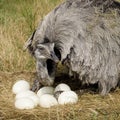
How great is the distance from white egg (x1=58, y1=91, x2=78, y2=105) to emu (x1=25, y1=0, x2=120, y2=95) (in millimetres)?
162

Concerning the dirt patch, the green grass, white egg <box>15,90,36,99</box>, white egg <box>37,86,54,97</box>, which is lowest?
the dirt patch

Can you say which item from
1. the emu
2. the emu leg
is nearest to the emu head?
the emu

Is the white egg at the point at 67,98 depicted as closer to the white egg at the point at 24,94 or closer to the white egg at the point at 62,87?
the white egg at the point at 62,87

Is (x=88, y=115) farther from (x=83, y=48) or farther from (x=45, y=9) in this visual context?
(x=45, y=9)

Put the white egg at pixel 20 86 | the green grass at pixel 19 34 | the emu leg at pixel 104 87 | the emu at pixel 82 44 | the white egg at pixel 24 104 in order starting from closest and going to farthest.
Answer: the white egg at pixel 24 104, the emu at pixel 82 44, the emu leg at pixel 104 87, the white egg at pixel 20 86, the green grass at pixel 19 34

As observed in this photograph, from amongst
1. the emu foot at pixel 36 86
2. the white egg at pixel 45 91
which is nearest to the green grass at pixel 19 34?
the emu foot at pixel 36 86

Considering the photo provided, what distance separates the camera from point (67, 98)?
174 inches

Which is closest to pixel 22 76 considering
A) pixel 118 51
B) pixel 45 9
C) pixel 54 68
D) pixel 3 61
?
pixel 3 61

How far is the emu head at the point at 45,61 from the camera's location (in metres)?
4.42

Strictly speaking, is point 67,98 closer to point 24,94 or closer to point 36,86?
point 24,94

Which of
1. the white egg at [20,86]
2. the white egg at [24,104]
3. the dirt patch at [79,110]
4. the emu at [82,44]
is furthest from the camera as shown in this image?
the white egg at [20,86]

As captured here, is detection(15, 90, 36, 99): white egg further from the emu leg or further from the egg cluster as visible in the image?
the emu leg

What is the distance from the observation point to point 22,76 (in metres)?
5.27

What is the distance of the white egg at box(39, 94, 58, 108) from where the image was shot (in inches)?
173
